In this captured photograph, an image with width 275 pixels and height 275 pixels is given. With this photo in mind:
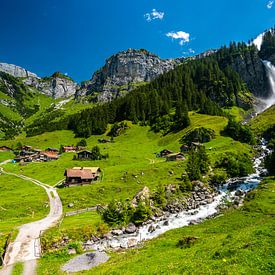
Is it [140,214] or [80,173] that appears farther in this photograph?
[80,173]

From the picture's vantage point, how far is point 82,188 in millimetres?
85938

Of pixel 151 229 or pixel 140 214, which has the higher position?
pixel 140 214

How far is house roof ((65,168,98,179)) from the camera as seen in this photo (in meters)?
95.2

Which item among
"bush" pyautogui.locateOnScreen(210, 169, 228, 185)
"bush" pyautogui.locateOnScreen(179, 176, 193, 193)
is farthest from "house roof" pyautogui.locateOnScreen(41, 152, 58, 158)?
"bush" pyautogui.locateOnScreen(210, 169, 228, 185)

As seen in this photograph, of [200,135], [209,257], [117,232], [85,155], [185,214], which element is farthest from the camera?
[200,135]

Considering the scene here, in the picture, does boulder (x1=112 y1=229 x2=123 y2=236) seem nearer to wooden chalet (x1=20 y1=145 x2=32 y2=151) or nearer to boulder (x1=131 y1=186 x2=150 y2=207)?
boulder (x1=131 y1=186 x2=150 y2=207)

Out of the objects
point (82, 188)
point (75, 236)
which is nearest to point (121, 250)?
point (75, 236)

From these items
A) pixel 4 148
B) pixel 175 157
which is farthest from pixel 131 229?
pixel 4 148

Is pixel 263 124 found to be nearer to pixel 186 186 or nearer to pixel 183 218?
pixel 186 186

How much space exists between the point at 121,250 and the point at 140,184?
4284 cm

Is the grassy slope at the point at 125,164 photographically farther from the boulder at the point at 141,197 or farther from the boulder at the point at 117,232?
the boulder at the point at 117,232

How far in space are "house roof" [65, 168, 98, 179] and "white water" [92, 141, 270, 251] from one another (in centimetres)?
3938

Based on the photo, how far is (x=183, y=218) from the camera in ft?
205

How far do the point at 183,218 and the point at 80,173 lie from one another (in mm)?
44432
